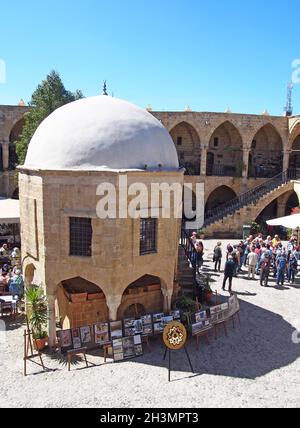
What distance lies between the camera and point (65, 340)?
9250mm

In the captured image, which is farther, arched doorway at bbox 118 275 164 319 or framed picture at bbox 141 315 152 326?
arched doorway at bbox 118 275 164 319

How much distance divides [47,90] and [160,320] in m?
14.1

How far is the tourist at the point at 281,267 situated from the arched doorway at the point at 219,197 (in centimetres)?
1432

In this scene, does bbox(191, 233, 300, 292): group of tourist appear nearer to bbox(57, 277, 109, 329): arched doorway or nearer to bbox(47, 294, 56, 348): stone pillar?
bbox(57, 277, 109, 329): arched doorway

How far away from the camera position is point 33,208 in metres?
9.95

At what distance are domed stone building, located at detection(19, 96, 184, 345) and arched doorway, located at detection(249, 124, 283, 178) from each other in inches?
770

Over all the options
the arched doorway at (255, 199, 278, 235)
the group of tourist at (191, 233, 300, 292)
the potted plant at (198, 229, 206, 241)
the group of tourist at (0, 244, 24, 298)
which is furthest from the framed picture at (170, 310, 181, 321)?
the arched doorway at (255, 199, 278, 235)

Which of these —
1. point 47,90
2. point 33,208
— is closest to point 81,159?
point 33,208

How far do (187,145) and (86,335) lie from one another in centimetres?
2104

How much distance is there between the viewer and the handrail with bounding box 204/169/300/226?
80.7ft

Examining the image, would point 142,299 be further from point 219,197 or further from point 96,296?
point 219,197

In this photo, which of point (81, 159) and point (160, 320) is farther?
point (160, 320)
